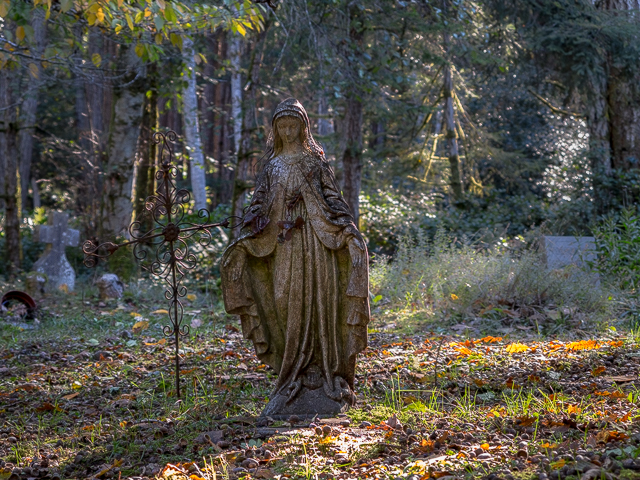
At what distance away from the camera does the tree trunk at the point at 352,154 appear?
12.2 meters

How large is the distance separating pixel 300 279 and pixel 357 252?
47 cm

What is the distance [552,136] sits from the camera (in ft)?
70.6

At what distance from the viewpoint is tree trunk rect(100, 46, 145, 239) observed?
11.3 metres

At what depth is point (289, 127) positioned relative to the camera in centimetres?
485

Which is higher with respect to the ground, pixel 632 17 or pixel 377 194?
pixel 632 17

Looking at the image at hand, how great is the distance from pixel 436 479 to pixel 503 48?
43.6 feet

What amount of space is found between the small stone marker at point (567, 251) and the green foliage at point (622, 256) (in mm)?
160

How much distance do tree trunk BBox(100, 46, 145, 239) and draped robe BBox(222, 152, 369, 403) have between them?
23.9 ft

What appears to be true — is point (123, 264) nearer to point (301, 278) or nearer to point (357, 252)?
point (301, 278)

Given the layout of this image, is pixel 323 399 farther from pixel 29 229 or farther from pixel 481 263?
pixel 29 229

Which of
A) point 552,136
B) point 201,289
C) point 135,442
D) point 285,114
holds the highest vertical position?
point 552,136

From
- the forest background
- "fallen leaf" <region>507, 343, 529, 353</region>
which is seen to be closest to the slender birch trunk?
the forest background

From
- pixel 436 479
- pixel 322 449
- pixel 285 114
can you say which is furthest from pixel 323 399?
pixel 285 114

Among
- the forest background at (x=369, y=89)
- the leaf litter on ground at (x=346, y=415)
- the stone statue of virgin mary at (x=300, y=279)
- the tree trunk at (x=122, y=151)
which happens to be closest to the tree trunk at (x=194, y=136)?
the forest background at (x=369, y=89)
